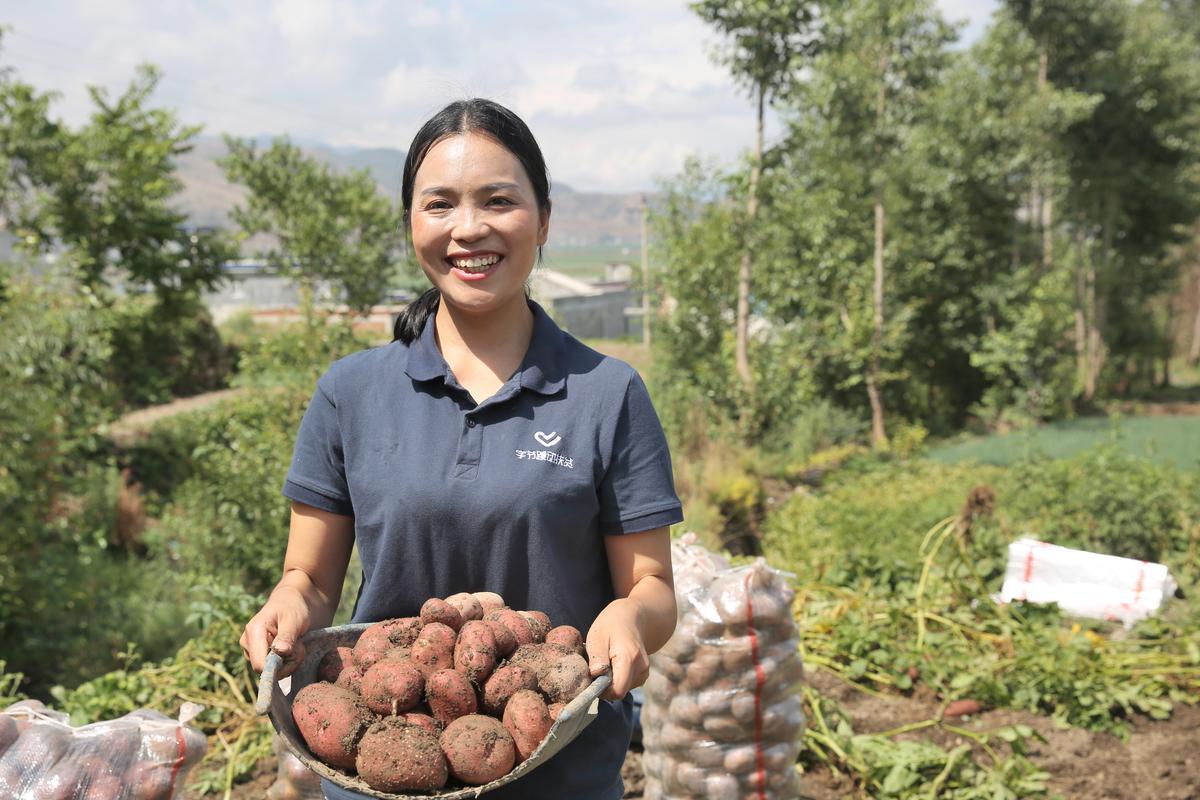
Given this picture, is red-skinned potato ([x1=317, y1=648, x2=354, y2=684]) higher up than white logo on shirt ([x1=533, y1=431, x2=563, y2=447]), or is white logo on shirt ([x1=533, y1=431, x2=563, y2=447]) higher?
white logo on shirt ([x1=533, y1=431, x2=563, y2=447])

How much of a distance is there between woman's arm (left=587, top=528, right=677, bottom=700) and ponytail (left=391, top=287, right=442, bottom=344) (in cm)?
50

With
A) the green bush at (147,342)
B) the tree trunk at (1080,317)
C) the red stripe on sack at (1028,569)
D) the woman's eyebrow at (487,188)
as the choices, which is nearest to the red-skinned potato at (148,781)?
the woman's eyebrow at (487,188)

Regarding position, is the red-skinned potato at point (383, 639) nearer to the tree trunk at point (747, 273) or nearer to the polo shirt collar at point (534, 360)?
the polo shirt collar at point (534, 360)

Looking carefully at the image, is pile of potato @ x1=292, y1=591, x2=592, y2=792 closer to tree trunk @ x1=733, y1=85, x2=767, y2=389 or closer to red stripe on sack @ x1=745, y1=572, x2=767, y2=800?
red stripe on sack @ x1=745, y1=572, x2=767, y2=800

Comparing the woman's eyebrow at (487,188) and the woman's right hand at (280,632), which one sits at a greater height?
the woman's eyebrow at (487,188)

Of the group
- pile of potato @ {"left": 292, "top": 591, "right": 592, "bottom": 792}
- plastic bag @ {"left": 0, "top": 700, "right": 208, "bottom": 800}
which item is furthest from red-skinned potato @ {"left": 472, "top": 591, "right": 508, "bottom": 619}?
plastic bag @ {"left": 0, "top": 700, "right": 208, "bottom": 800}

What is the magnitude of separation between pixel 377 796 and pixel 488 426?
568 mm

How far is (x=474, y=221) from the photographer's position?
1620mm

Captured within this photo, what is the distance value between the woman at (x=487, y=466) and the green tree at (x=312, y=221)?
894cm

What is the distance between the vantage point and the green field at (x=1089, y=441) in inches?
412

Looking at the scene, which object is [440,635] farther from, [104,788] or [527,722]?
[104,788]

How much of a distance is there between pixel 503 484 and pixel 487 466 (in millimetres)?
43

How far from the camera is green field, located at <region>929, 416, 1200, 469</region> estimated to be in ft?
34.3

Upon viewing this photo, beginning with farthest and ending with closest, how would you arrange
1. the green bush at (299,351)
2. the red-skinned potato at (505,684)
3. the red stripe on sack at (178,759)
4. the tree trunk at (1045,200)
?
1. the tree trunk at (1045,200)
2. the green bush at (299,351)
3. the red stripe on sack at (178,759)
4. the red-skinned potato at (505,684)
